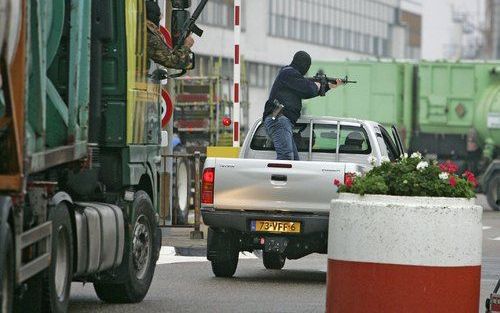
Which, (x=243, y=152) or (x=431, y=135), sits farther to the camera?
(x=431, y=135)

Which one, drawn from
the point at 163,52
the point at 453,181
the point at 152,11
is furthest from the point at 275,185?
the point at 453,181

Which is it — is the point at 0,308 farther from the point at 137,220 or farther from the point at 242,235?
the point at 242,235

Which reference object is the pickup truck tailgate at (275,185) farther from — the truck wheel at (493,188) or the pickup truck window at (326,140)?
the truck wheel at (493,188)

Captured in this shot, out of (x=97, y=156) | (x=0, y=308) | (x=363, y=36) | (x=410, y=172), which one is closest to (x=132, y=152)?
(x=97, y=156)

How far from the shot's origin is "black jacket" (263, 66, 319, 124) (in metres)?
18.9

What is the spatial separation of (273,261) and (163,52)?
15.5ft

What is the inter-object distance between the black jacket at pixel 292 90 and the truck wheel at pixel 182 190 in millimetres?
5893

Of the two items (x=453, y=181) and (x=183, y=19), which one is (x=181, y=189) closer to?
(x=183, y=19)

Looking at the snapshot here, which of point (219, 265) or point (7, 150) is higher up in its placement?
point (7, 150)

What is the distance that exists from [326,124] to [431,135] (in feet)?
79.6

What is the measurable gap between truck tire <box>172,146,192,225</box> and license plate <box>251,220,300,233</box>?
739cm

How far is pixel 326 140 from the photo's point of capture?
1906 cm

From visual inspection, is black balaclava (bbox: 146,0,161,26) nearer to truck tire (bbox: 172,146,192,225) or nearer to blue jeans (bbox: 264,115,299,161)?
blue jeans (bbox: 264,115,299,161)

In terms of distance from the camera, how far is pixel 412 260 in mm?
10695
